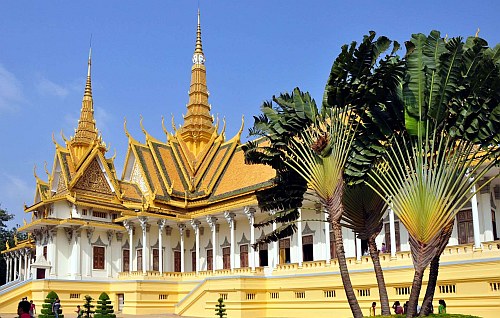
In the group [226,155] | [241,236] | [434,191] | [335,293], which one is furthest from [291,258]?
[434,191]

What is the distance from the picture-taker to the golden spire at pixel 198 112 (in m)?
38.7

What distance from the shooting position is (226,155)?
3438 centimetres

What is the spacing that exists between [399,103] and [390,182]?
1.56 metres

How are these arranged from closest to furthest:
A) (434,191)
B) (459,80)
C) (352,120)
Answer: (434,191) → (459,80) → (352,120)

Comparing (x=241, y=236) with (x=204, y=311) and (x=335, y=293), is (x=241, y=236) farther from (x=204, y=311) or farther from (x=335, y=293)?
(x=335, y=293)

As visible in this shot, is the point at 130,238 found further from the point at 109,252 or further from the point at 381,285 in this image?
the point at 381,285

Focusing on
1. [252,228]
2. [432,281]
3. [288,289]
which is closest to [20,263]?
[252,228]

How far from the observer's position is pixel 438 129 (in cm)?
1134

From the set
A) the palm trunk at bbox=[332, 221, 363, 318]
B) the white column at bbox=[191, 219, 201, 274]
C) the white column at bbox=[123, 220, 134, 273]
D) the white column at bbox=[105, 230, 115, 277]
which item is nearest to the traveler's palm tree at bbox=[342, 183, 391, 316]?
the palm trunk at bbox=[332, 221, 363, 318]

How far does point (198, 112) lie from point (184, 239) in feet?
34.5

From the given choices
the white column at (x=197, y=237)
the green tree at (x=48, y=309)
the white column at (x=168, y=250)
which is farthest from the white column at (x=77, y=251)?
the green tree at (x=48, y=309)

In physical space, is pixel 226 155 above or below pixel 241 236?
above

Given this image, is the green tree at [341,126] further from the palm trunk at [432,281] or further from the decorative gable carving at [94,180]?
the decorative gable carving at [94,180]

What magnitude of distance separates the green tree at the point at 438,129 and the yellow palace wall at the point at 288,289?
291 inches
